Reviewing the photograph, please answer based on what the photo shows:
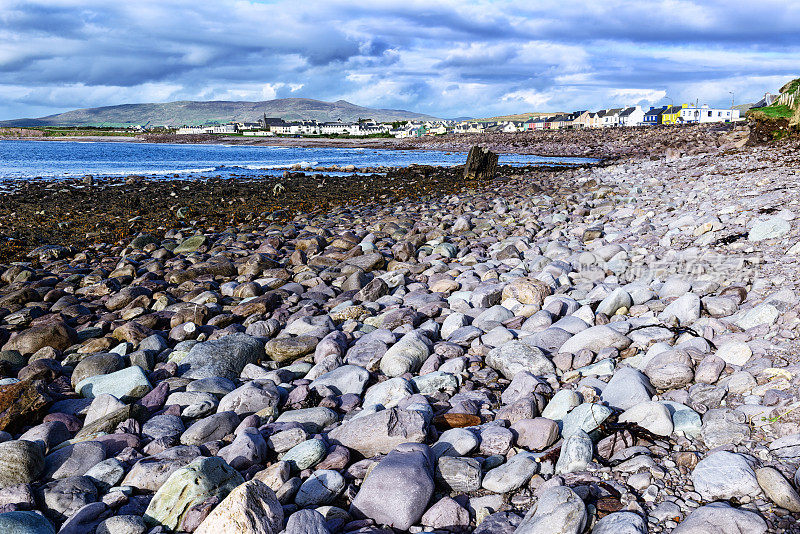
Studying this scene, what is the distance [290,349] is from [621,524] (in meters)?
3.92

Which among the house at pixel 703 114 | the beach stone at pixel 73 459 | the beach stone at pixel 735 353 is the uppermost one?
the house at pixel 703 114

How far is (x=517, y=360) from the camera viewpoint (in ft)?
15.5

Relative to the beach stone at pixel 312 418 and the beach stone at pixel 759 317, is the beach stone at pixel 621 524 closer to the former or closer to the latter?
the beach stone at pixel 312 418

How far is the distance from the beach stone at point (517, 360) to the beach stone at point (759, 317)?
5.15ft

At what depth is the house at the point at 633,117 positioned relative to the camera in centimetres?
11449

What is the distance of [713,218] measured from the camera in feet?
25.8

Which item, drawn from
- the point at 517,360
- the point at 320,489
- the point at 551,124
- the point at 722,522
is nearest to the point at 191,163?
the point at 517,360

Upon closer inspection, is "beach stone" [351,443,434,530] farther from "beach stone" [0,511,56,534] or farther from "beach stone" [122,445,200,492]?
"beach stone" [0,511,56,534]

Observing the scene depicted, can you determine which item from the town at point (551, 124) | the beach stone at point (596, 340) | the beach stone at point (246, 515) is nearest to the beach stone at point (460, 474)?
the beach stone at point (246, 515)

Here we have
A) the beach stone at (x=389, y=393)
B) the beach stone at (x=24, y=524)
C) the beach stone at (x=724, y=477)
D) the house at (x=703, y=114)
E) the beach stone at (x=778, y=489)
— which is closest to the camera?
the beach stone at (x=778, y=489)

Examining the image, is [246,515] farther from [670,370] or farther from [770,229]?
[770,229]

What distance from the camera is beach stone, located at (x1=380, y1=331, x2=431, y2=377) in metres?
4.99

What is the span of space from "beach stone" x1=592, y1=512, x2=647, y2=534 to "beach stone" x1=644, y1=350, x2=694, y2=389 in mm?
1542

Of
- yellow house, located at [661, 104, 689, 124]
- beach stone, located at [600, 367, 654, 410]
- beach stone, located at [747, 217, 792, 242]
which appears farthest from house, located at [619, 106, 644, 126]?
beach stone, located at [600, 367, 654, 410]
